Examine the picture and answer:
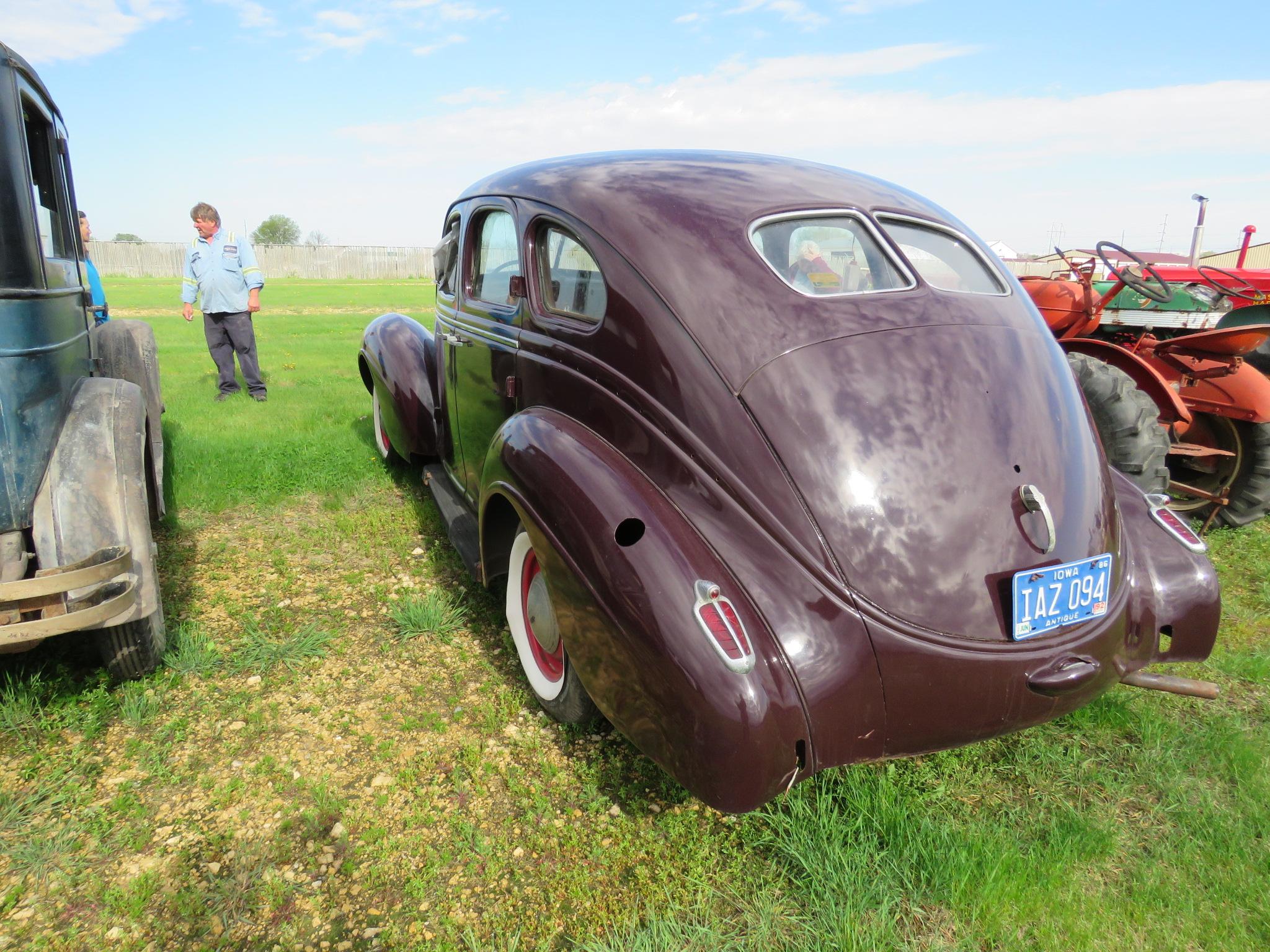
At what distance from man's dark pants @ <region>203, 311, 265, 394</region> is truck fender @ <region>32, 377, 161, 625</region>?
17.5 feet

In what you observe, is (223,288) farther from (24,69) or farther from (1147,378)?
(1147,378)

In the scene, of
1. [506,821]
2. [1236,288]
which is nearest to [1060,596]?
[506,821]

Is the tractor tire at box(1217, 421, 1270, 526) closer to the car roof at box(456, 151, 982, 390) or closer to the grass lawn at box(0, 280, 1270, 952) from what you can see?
the grass lawn at box(0, 280, 1270, 952)

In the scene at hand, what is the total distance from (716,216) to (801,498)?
1.07 m

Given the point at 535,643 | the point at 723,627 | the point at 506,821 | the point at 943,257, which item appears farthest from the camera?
the point at 535,643

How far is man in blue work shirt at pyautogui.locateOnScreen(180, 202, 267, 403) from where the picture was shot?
7.49 meters

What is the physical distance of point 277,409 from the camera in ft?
24.8

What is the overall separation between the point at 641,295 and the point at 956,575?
126 cm

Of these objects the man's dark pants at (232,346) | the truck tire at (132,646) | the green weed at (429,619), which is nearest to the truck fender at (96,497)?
the truck tire at (132,646)

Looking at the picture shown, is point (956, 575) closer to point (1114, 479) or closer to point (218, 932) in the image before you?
point (1114, 479)

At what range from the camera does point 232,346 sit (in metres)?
8.00

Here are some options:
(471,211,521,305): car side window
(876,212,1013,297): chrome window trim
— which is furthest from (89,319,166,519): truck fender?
(876,212,1013,297): chrome window trim

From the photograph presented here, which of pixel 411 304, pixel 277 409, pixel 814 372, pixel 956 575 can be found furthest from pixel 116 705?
pixel 411 304

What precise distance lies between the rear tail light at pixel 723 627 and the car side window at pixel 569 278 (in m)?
1.10
